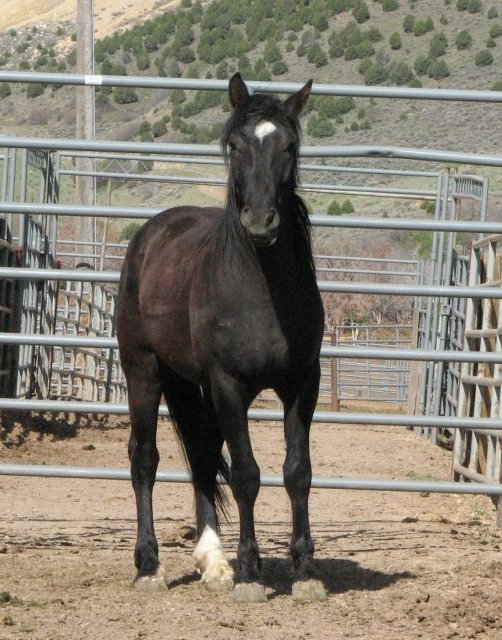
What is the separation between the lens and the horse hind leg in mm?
4344

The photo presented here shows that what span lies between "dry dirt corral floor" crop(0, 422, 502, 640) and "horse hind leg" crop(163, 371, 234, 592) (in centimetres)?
11

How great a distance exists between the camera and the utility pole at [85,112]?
14844 mm

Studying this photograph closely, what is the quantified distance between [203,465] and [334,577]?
74 centimetres

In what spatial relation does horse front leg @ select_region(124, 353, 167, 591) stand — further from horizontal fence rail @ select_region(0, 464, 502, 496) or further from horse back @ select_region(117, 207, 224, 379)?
horizontal fence rail @ select_region(0, 464, 502, 496)

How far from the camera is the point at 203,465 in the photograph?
4.77m

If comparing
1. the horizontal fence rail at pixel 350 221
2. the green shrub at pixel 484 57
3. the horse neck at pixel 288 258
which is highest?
the green shrub at pixel 484 57

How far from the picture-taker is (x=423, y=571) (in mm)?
4590

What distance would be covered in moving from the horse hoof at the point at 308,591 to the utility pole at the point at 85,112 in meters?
11.0

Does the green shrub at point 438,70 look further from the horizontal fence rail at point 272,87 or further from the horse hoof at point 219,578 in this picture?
the horse hoof at point 219,578

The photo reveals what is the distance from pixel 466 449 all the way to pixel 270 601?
11.9 ft

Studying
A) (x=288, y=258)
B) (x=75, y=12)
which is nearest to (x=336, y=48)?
(x=288, y=258)

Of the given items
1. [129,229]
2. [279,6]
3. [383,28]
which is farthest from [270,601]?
[279,6]

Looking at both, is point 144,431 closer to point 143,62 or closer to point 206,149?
point 206,149

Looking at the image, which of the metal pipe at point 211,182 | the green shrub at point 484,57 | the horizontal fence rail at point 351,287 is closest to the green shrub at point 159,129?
the green shrub at point 484,57
